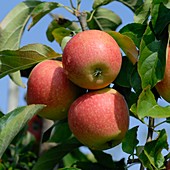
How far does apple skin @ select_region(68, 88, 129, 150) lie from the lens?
4.07 ft

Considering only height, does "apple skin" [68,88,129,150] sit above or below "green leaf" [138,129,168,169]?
above

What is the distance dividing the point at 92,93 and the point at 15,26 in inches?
16.4

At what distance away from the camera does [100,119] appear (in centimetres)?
124

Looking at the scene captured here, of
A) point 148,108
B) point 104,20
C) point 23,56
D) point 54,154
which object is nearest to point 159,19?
point 148,108

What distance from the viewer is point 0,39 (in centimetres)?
155

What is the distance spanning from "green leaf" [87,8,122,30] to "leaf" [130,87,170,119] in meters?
0.56

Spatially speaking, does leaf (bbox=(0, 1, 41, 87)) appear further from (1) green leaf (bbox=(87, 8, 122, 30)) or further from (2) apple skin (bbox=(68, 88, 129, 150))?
(2) apple skin (bbox=(68, 88, 129, 150))

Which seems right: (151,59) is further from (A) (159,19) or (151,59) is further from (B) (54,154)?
(B) (54,154)

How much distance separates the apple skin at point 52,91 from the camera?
1.31 m

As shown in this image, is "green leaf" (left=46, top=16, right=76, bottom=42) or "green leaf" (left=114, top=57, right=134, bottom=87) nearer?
"green leaf" (left=114, top=57, right=134, bottom=87)

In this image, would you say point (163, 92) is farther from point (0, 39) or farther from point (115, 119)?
point (0, 39)

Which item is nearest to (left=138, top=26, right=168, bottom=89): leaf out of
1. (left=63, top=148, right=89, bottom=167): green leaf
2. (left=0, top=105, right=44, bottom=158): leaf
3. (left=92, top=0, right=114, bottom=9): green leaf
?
(left=0, top=105, right=44, bottom=158): leaf

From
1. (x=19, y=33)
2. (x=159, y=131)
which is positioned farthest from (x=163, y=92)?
(x=19, y=33)

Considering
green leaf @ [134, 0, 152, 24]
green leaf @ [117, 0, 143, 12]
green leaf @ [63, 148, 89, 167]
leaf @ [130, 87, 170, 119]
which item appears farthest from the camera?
green leaf @ [63, 148, 89, 167]
